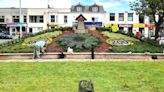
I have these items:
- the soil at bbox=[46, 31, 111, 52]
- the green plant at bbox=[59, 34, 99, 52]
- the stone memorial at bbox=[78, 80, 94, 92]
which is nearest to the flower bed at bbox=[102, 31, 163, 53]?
the soil at bbox=[46, 31, 111, 52]

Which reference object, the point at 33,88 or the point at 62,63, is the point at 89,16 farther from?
the point at 33,88

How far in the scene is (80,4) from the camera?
8031 cm

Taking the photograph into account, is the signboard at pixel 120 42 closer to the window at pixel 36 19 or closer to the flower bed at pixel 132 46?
the flower bed at pixel 132 46

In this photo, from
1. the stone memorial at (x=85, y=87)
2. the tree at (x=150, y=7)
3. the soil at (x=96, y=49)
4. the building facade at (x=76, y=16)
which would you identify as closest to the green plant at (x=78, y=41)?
the soil at (x=96, y=49)

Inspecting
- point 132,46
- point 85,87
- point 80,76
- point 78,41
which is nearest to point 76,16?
point 78,41

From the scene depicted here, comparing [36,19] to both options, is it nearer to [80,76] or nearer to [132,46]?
[132,46]

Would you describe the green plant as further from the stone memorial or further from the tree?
the stone memorial

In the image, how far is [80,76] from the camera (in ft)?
49.5

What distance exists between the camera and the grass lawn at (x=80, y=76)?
13008mm

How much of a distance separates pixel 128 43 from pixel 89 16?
48700 mm

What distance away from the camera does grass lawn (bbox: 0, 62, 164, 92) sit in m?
13.0

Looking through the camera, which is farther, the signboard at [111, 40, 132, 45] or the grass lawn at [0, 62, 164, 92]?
the signboard at [111, 40, 132, 45]

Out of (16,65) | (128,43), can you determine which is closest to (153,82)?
(16,65)

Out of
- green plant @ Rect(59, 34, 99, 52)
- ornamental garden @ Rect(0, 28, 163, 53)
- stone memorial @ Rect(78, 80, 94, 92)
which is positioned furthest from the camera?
green plant @ Rect(59, 34, 99, 52)
